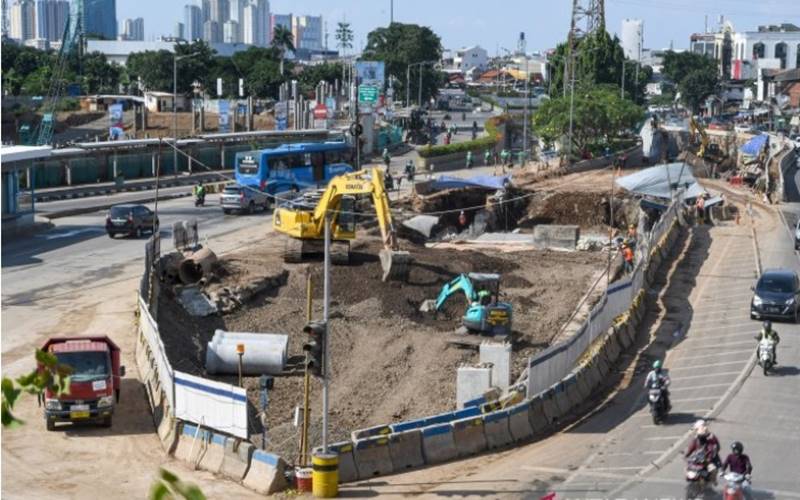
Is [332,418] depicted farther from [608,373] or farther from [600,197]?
[600,197]

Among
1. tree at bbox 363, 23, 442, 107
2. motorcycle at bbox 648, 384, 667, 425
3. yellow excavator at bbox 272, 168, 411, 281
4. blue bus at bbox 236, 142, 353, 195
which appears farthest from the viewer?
tree at bbox 363, 23, 442, 107

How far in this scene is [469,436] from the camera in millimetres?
24391

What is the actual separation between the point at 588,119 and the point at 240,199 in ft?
119

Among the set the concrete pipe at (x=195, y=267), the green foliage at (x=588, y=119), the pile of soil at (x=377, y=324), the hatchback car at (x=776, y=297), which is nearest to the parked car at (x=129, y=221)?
the pile of soil at (x=377, y=324)

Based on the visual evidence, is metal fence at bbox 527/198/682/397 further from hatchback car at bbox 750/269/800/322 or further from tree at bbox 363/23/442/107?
tree at bbox 363/23/442/107

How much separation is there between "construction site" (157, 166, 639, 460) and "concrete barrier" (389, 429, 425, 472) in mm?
1845

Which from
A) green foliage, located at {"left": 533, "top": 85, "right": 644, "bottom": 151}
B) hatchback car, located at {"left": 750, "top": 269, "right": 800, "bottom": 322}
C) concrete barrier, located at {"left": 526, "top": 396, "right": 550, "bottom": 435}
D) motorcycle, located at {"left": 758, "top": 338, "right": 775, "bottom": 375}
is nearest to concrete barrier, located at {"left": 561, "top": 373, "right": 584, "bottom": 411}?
concrete barrier, located at {"left": 526, "top": 396, "right": 550, "bottom": 435}

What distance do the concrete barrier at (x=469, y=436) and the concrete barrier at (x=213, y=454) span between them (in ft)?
14.4

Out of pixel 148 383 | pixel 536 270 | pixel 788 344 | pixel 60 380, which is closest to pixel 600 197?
pixel 536 270

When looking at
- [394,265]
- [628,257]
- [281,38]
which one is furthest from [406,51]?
[394,265]

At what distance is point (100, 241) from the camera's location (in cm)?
5169

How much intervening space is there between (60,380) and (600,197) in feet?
203

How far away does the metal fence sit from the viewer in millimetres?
26484

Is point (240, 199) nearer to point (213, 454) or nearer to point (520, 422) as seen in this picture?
point (520, 422)
